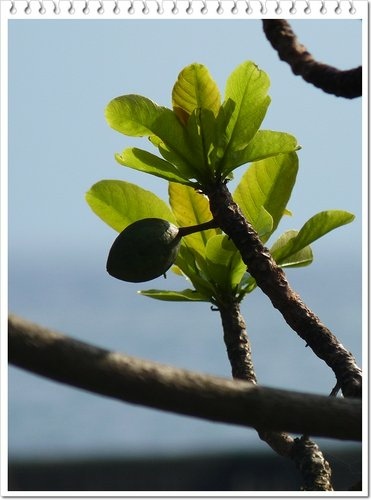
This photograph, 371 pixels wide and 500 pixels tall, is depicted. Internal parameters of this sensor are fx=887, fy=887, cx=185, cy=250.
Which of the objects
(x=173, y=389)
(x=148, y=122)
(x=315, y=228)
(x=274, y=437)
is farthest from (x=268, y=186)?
(x=173, y=389)

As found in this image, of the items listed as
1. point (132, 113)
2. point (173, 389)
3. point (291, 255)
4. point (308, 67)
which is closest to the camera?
point (173, 389)

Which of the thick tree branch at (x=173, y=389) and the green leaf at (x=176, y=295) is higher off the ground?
the green leaf at (x=176, y=295)

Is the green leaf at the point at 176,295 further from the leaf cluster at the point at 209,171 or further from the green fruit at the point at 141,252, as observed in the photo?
the green fruit at the point at 141,252

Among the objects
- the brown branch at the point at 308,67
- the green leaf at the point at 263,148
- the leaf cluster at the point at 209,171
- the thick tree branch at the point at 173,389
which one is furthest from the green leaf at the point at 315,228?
the thick tree branch at the point at 173,389

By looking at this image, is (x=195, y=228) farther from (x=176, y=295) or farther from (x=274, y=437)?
(x=274, y=437)

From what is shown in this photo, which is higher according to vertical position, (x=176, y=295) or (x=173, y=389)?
(x=176, y=295)

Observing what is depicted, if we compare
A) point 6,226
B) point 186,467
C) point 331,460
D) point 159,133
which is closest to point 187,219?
point 159,133
